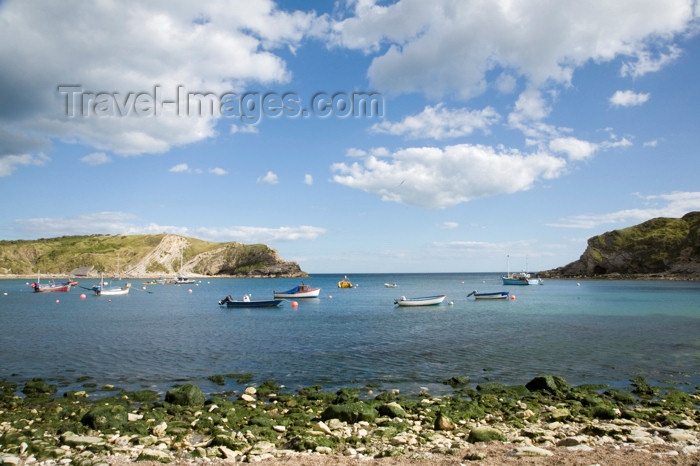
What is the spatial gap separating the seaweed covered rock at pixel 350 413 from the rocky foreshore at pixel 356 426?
0.03 metres

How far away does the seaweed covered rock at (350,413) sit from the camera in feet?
46.5

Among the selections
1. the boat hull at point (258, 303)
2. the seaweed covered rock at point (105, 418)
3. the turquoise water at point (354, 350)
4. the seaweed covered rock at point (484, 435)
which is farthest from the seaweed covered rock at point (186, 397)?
the boat hull at point (258, 303)

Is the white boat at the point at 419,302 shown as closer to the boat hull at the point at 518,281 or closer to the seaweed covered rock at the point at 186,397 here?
the seaweed covered rock at the point at 186,397

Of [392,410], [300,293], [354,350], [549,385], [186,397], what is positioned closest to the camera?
[392,410]

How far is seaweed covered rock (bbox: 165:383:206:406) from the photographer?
1627cm

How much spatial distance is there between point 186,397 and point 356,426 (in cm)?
700

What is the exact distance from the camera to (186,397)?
1638 cm

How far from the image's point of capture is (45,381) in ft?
67.8

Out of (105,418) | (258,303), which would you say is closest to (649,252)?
(258,303)

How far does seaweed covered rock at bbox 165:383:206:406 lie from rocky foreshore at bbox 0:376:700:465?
47mm

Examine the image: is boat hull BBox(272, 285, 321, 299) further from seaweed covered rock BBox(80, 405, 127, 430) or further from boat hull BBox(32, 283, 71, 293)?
seaweed covered rock BBox(80, 405, 127, 430)

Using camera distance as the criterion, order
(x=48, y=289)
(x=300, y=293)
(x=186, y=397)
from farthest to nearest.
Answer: (x=48, y=289)
(x=300, y=293)
(x=186, y=397)

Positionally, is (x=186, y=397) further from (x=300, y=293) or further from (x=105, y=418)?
(x=300, y=293)

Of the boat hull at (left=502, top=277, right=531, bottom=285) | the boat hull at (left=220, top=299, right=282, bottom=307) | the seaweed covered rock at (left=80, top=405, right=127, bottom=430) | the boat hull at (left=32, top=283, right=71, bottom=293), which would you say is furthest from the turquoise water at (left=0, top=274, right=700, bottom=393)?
the boat hull at (left=502, top=277, right=531, bottom=285)
